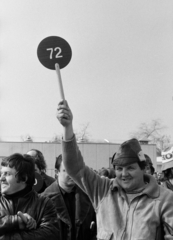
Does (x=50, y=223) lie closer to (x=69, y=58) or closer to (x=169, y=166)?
(x=69, y=58)

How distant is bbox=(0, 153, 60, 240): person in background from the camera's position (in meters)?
3.11

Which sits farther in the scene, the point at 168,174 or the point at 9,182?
the point at 168,174

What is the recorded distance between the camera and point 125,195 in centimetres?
315

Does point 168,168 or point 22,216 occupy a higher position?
point 168,168

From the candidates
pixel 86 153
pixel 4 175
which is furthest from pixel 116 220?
pixel 86 153

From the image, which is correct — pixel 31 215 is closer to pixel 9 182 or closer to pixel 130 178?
pixel 9 182

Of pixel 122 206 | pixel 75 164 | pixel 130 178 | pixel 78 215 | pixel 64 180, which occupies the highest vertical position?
pixel 75 164

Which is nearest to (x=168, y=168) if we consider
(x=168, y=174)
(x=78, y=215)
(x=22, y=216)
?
(x=168, y=174)

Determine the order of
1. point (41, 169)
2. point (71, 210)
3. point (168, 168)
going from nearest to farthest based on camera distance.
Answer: point (71, 210)
point (168, 168)
point (41, 169)

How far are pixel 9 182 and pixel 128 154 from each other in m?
1.07

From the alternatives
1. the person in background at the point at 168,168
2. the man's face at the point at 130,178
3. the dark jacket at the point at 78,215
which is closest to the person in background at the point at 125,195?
the man's face at the point at 130,178

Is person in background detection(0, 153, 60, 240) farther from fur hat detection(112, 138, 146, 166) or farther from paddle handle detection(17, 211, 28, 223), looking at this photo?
fur hat detection(112, 138, 146, 166)

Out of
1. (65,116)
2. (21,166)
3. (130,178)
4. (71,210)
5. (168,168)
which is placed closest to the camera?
(65,116)

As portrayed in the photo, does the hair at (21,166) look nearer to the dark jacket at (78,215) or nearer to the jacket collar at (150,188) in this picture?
the jacket collar at (150,188)
